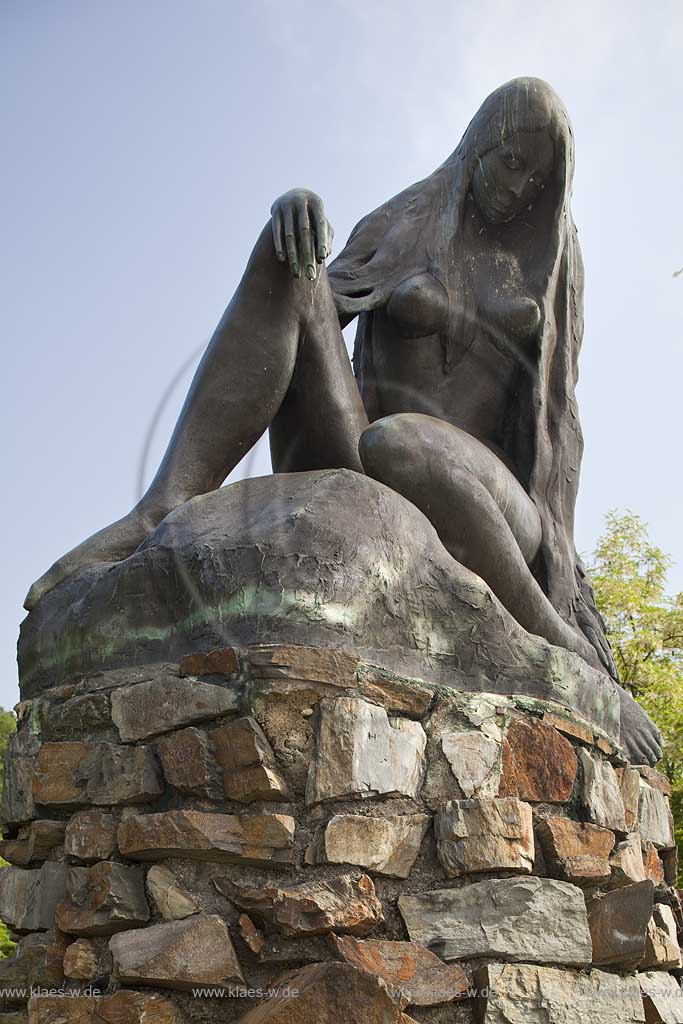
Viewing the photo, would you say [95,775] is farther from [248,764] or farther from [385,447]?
[385,447]

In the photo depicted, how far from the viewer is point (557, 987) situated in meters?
2.37

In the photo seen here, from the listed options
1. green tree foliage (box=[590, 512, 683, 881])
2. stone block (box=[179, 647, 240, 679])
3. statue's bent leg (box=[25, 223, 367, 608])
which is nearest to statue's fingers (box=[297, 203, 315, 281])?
statue's bent leg (box=[25, 223, 367, 608])

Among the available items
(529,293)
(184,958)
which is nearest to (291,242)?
(529,293)

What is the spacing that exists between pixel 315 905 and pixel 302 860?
0.34ft

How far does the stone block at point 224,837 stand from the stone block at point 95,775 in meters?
0.12

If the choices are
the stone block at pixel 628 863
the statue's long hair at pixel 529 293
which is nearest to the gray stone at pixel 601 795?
the stone block at pixel 628 863

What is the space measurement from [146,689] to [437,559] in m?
0.73

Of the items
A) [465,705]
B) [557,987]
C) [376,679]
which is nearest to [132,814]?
[376,679]

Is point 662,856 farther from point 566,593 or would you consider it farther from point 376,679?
point 376,679

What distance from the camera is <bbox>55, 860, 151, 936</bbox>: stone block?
223 centimetres

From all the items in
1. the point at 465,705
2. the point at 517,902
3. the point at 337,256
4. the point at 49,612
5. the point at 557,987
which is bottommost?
the point at 557,987

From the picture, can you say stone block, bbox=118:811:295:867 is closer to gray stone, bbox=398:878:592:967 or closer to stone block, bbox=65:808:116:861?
stone block, bbox=65:808:116:861

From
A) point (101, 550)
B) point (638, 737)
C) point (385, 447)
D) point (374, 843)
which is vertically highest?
point (385, 447)

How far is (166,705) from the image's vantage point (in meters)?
2.39
